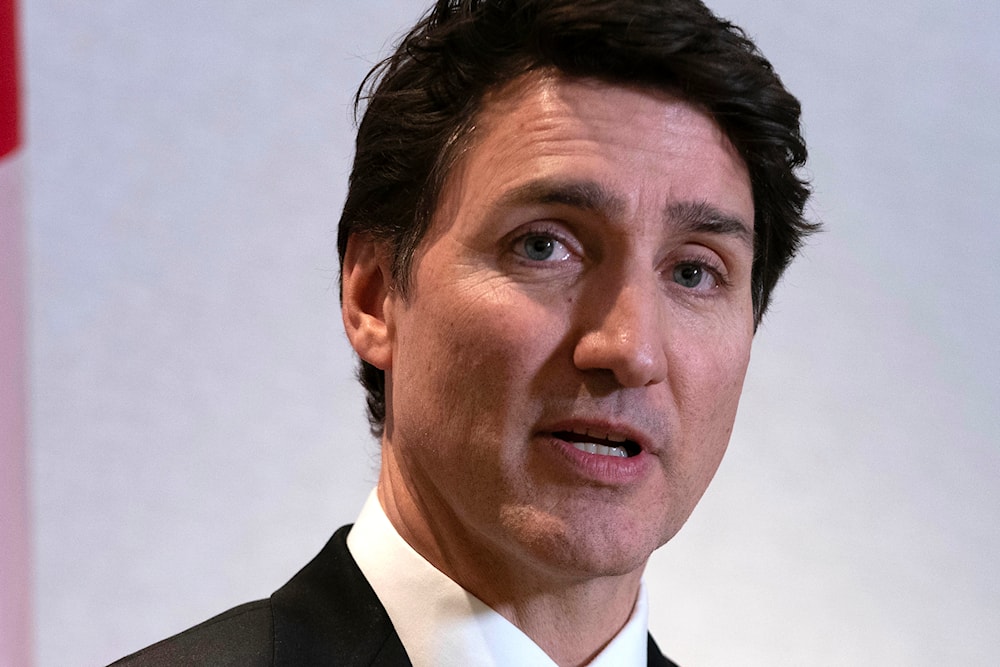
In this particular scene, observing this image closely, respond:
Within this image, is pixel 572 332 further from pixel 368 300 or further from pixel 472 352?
pixel 368 300

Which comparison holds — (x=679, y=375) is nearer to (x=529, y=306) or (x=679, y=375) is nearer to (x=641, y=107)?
(x=529, y=306)

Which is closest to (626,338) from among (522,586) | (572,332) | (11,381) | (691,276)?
(572,332)

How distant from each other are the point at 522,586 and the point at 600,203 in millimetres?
409

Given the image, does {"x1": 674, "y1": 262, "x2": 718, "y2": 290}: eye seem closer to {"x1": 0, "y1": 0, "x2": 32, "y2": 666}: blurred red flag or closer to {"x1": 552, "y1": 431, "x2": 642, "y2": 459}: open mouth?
{"x1": 552, "y1": 431, "x2": 642, "y2": 459}: open mouth

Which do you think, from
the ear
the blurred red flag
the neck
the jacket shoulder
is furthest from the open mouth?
the blurred red flag

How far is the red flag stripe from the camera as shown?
161 cm

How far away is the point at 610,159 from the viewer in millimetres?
1390

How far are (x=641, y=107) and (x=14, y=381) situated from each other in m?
0.80

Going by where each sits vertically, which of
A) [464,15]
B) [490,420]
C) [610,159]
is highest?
[464,15]

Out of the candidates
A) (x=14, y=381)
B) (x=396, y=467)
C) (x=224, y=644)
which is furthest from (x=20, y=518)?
(x=396, y=467)

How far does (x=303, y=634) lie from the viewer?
1.43m

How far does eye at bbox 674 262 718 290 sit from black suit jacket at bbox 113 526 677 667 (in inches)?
18.4

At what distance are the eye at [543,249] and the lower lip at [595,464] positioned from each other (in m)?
0.18

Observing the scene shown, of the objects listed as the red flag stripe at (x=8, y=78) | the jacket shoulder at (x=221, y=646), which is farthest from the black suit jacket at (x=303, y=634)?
the red flag stripe at (x=8, y=78)
